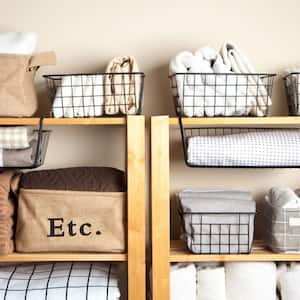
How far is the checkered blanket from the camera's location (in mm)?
1657

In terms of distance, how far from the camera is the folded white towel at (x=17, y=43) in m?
1.70

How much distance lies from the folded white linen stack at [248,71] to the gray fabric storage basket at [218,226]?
1.05ft

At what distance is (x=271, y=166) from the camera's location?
169cm

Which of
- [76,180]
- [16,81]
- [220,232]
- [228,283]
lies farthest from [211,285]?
[16,81]

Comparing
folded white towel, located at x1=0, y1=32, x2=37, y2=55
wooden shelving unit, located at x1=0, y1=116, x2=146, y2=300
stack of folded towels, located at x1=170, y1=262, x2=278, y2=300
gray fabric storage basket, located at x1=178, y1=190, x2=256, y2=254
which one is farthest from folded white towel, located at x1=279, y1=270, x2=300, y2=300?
folded white towel, located at x1=0, y1=32, x2=37, y2=55

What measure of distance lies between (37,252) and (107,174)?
336mm

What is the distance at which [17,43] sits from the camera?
1.71 metres

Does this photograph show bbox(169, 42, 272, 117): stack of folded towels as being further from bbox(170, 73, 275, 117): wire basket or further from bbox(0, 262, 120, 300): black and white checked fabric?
bbox(0, 262, 120, 300): black and white checked fabric

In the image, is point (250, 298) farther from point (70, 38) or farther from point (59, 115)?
point (70, 38)

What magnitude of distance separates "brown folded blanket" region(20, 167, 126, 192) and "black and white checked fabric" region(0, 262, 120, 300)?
294mm

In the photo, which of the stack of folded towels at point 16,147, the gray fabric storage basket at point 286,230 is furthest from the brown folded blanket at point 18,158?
the gray fabric storage basket at point 286,230

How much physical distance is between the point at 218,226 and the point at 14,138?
0.70 m

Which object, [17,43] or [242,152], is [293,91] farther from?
[17,43]

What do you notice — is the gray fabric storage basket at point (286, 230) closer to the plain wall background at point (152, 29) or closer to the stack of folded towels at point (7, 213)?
the plain wall background at point (152, 29)
